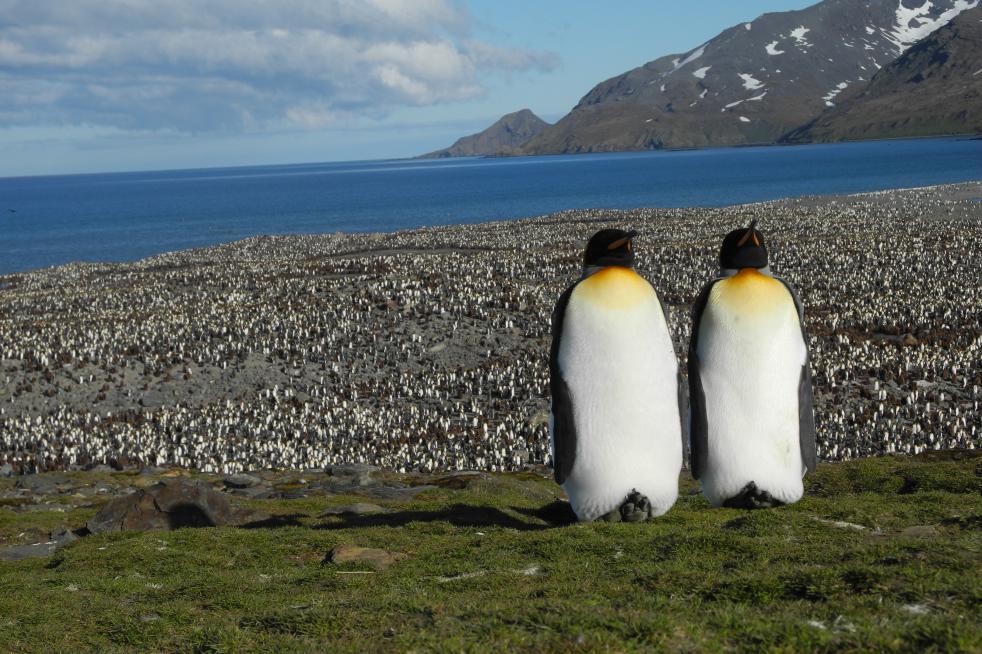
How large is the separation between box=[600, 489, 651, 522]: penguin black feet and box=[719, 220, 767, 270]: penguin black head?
7.77ft

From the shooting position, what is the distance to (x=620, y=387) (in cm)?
894

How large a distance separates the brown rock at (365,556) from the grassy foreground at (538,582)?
0.39 feet

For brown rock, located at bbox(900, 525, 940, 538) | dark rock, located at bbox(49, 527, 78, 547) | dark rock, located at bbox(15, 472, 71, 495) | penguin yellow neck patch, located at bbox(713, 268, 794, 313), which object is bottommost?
dark rock, located at bbox(15, 472, 71, 495)

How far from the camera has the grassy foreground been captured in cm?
525

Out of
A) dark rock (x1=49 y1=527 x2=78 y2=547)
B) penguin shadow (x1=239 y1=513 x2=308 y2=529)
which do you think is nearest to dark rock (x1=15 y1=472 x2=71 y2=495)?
dark rock (x1=49 y1=527 x2=78 y2=547)

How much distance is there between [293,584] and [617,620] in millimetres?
3884

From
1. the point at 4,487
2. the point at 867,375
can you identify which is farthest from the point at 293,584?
the point at 867,375

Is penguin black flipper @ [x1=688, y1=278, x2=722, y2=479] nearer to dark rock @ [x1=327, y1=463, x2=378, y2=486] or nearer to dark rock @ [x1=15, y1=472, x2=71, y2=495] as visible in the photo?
dark rock @ [x1=327, y1=463, x2=378, y2=486]

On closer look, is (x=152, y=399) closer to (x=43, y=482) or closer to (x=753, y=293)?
(x=43, y=482)

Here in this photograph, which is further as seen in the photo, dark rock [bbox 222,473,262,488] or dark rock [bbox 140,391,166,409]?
dark rock [bbox 140,391,166,409]

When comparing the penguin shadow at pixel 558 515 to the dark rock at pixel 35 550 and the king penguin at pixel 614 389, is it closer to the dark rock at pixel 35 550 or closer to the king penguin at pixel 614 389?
the king penguin at pixel 614 389

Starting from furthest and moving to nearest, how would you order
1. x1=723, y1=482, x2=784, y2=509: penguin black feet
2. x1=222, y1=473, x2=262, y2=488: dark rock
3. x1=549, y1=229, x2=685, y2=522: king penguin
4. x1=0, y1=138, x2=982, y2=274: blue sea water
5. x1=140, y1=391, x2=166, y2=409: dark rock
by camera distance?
x1=0, y1=138, x2=982, y2=274: blue sea water → x1=140, y1=391, x2=166, y2=409: dark rock → x1=222, y1=473, x2=262, y2=488: dark rock → x1=723, y1=482, x2=784, y2=509: penguin black feet → x1=549, y1=229, x2=685, y2=522: king penguin

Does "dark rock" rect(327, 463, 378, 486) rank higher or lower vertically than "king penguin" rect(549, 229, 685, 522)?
lower

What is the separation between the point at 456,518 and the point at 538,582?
13.0ft
